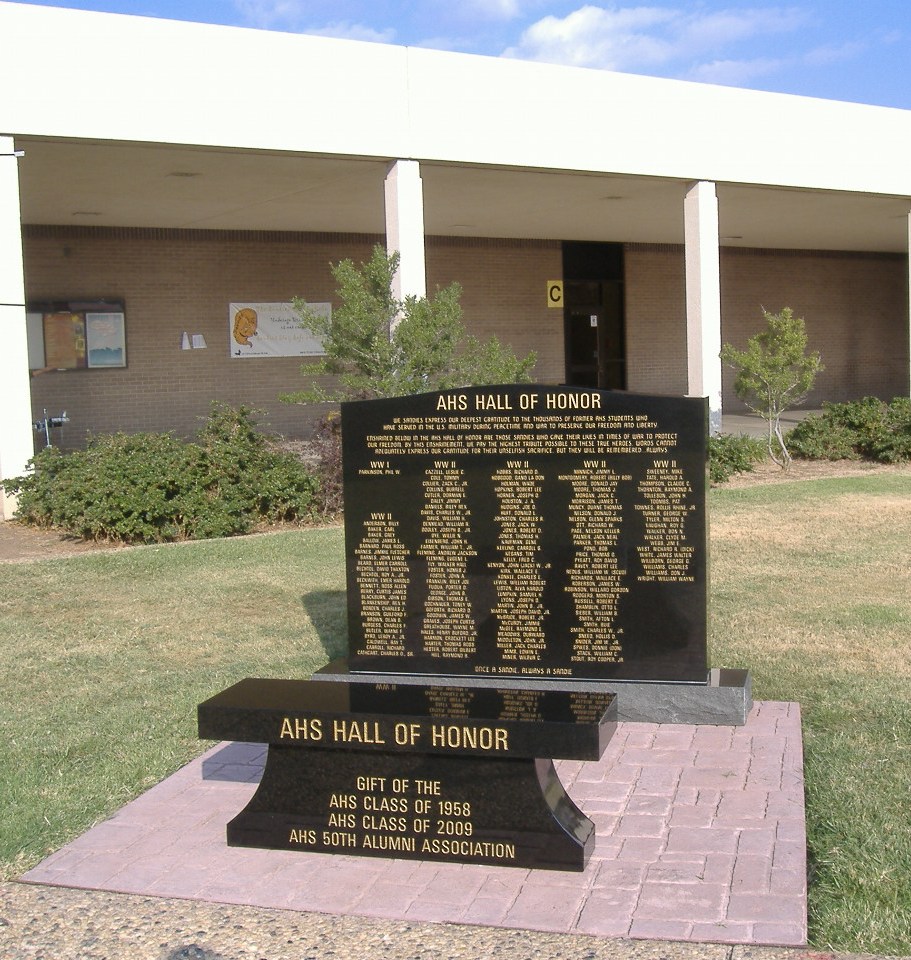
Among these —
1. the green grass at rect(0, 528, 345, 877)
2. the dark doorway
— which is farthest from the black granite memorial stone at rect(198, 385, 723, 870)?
the dark doorway

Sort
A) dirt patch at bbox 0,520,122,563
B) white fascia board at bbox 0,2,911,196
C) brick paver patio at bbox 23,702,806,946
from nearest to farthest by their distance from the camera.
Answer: brick paver patio at bbox 23,702,806,946 < dirt patch at bbox 0,520,122,563 < white fascia board at bbox 0,2,911,196

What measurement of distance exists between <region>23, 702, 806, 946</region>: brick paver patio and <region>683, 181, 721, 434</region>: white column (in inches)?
495

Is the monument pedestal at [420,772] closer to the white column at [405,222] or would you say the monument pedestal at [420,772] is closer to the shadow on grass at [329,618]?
the shadow on grass at [329,618]

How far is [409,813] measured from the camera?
4.41m

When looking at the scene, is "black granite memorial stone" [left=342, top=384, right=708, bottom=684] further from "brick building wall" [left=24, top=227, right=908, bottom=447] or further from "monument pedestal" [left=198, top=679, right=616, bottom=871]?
"brick building wall" [left=24, top=227, right=908, bottom=447]

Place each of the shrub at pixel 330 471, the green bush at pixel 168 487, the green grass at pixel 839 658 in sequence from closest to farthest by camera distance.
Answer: the green grass at pixel 839 658, the green bush at pixel 168 487, the shrub at pixel 330 471

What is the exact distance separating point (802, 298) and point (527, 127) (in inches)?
632

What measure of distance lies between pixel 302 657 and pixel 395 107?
902 cm

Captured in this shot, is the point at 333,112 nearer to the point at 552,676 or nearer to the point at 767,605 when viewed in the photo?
the point at 767,605

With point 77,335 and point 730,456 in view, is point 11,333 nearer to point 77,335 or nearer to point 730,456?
point 77,335

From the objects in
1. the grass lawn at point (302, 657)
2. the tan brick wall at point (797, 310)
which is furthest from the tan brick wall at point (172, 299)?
the grass lawn at point (302, 657)

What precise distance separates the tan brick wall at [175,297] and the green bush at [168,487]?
6969mm

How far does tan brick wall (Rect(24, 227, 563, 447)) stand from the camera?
66.3 feet

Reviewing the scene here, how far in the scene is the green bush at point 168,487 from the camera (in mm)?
11641
